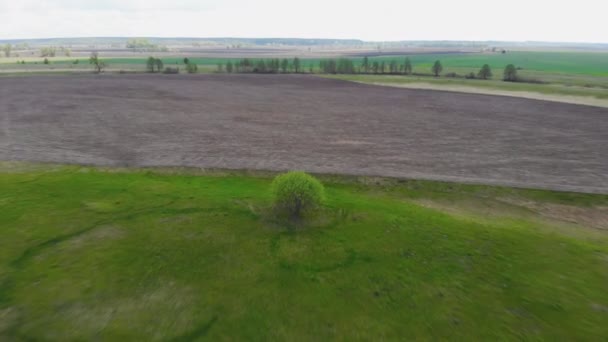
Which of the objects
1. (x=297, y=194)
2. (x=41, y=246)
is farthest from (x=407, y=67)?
(x=41, y=246)

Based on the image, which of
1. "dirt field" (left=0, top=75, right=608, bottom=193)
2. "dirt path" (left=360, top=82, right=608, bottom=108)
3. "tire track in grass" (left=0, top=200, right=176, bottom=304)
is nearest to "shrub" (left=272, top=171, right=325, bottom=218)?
"tire track in grass" (left=0, top=200, right=176, bottom=304)

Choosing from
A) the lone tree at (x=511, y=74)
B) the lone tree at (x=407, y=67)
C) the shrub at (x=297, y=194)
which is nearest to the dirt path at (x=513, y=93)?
the lone tree at (x=511, y=74)

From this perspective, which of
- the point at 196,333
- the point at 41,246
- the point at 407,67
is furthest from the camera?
the point at 407,67

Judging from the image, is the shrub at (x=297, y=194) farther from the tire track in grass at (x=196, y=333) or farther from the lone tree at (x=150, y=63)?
the lone tree at (x=150, y=63)

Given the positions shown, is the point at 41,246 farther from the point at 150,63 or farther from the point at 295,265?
the point at 150,63

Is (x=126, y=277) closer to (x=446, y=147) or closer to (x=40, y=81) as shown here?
(x=446, y=147)

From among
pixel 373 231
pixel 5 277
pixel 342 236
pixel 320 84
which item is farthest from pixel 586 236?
pixel 320 84

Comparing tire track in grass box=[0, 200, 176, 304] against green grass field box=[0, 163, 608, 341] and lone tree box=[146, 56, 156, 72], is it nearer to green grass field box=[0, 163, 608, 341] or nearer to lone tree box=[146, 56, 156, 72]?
green grass field box=[0, 163, 608, 341]
